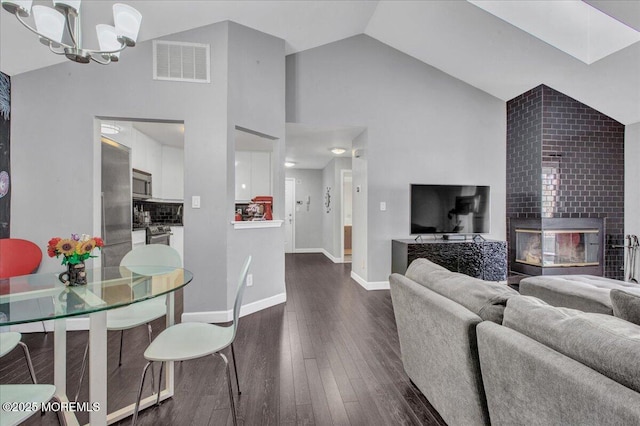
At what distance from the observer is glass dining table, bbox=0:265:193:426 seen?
130 cm

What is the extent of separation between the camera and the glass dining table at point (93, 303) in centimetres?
130

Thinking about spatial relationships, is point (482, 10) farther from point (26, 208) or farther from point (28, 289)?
point (26, 208)

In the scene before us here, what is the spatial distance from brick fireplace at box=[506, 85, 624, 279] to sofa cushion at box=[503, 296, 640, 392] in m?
3.94

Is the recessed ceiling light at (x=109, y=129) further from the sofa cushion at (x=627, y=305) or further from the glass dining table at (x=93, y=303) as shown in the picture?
the sofa cushion at (x=627, y=305)

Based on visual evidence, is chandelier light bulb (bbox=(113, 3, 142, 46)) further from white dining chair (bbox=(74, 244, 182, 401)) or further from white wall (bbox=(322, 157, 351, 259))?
white wall (bbox=(322, 157, 351, 259))

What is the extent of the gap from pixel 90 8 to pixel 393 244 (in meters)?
4.20

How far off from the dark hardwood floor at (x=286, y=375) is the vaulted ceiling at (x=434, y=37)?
8.73 feet

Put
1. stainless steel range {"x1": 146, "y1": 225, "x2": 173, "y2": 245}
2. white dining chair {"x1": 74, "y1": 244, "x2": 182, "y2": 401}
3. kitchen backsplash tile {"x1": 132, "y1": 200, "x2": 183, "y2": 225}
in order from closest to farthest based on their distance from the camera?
white dining chair {"x1": 74, "y1": 244, "x2": 182, "y2": 401} < stainless steel range {"x1": 146, "y1": 225, "x2": 173, "y2": 245} < kitchen backsplash tile {"x1": 132, "y1": 200, "x2": 183, "y2": 225}

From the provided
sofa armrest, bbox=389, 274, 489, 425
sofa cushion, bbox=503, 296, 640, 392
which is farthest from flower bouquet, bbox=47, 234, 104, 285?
sofa cushion, bbox=503, 296, 640, 392

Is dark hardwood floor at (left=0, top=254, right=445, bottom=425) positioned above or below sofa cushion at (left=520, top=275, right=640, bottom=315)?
below

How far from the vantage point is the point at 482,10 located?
143 inches

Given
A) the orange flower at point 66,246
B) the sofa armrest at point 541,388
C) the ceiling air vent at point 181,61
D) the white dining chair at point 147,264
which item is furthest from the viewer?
the ceiling air vent at point 181,61

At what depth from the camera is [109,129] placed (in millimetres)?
3635

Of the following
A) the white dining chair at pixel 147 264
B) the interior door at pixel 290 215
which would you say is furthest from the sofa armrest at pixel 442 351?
the interior door at pixel 290 215
